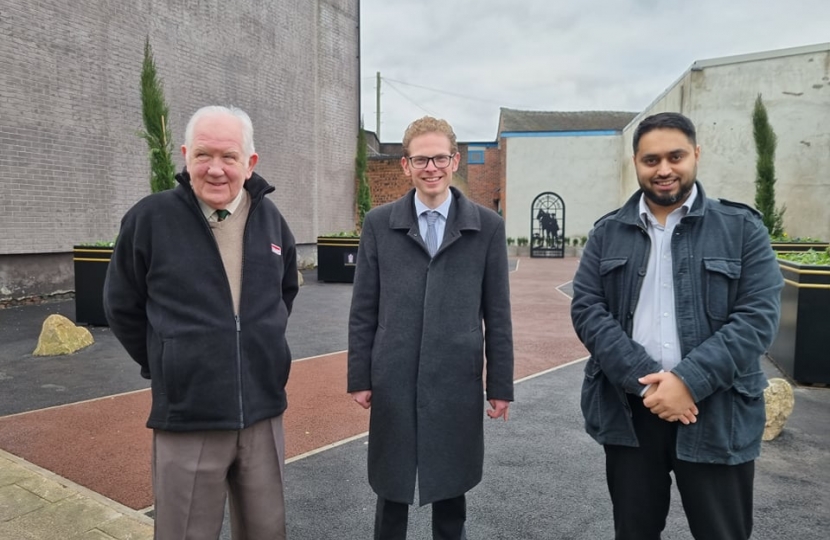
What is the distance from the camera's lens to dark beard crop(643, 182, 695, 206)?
2.12 metres

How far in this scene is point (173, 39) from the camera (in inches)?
551

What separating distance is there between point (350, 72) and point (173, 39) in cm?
779

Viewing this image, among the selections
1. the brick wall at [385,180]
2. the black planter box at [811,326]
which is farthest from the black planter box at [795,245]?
the brick wall at [385,180]

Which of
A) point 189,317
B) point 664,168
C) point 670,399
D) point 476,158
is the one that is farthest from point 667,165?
point 476,158

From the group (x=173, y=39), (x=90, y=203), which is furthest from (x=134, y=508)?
(x=173, y=39)

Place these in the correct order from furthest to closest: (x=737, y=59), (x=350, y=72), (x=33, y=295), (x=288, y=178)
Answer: (x=350, y=72)
(x=288, y=178)
(x=737, y=59)
(x=33, y=295)

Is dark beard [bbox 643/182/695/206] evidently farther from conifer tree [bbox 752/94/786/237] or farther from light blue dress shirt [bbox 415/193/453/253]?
conifer tree [bbox 752/94/786/237]

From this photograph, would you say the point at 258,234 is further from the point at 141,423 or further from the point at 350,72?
the point at 350,72

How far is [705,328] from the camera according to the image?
2.07 meters

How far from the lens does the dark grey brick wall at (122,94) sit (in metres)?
10.7

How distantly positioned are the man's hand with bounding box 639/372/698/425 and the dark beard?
0.64m

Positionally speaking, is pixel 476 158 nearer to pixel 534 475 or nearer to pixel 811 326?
pixel 811 326

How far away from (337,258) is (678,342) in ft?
45.2

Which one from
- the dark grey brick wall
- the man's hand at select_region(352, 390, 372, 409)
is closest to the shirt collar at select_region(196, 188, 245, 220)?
the man's hand at select_region(352, 390, 372, 409)
